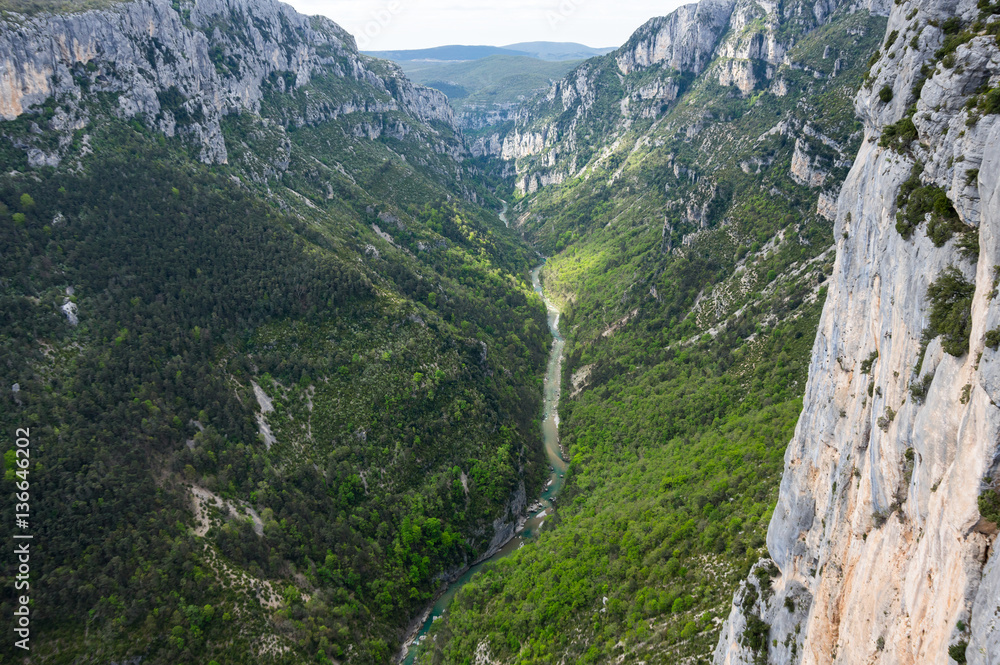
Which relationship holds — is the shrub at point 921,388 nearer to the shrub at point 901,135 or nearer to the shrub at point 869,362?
the shrub at point 869,362

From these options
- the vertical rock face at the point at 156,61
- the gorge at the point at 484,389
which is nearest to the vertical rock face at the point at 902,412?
the gorge at the point at 484,389

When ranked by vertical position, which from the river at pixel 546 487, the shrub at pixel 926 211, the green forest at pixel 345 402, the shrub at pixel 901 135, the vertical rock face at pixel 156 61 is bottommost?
the river at pixel 546 487

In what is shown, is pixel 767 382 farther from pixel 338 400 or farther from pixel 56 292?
pixel 56 292

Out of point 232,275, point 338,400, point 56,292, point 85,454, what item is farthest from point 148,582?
point 232,275

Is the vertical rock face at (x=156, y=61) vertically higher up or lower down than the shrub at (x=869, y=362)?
higher up

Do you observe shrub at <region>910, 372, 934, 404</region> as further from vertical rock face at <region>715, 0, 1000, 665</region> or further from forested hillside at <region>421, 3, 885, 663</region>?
forested hillside at <region>421, 3, 885, 663</region>

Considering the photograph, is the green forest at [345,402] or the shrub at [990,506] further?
the green forest at [345,402]
